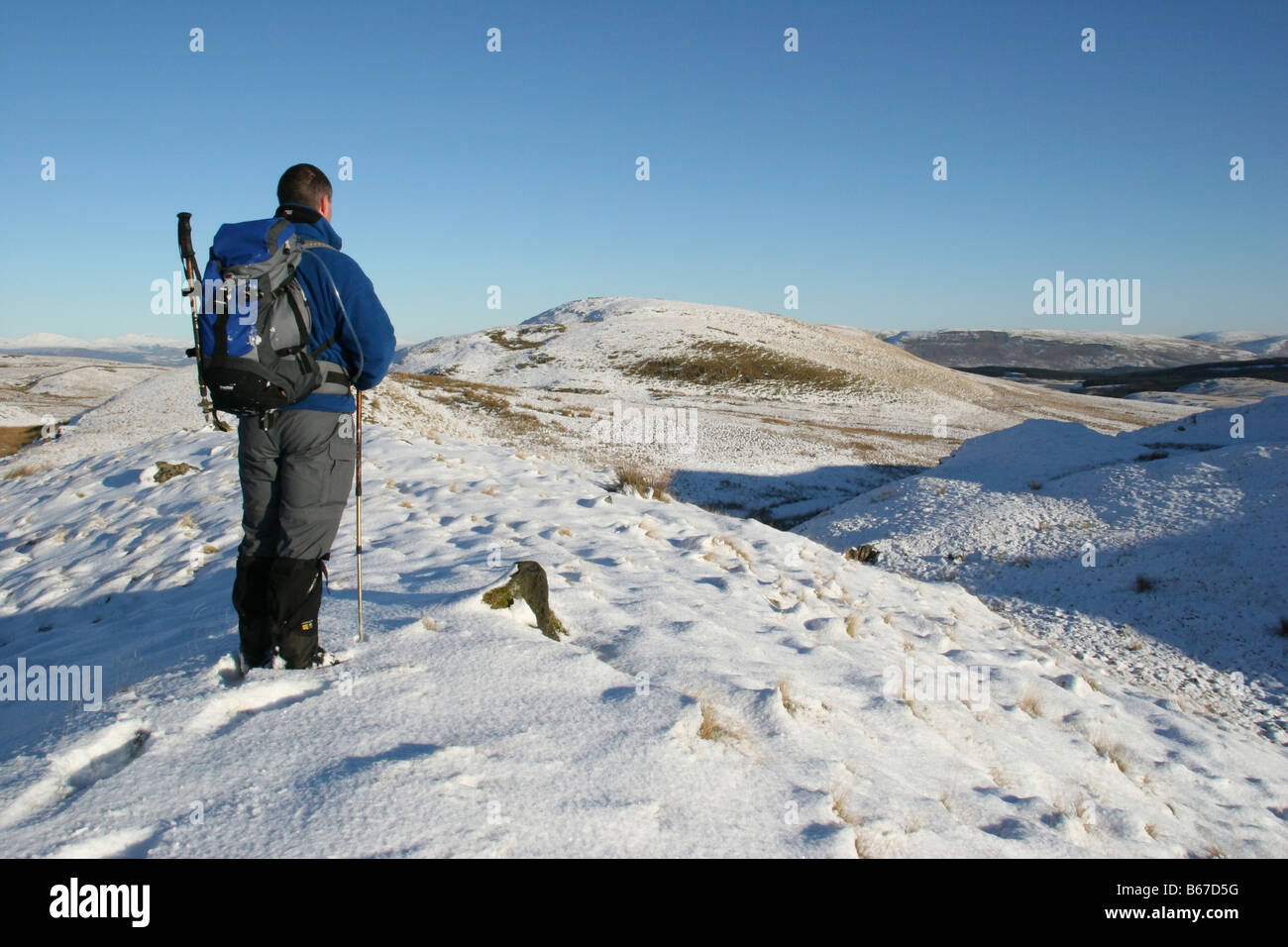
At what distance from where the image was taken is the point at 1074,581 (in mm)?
13461

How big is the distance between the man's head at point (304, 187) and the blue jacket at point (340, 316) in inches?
8.2

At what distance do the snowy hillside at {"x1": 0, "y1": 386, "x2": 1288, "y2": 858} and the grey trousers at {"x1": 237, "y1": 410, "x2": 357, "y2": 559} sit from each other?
900mm

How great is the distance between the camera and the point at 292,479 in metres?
4.58

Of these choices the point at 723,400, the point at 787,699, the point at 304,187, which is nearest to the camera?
the point at 304,187

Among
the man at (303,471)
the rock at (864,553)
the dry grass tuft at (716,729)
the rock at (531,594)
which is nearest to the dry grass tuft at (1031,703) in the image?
the dry grass tuft at (716,729)

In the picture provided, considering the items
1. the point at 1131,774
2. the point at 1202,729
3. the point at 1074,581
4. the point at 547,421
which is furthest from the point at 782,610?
the point at 547,421

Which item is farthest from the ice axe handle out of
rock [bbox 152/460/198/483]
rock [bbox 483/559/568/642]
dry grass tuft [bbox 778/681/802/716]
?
rock [bbox 152/460/198/483]

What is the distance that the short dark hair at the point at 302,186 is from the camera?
4863 mm

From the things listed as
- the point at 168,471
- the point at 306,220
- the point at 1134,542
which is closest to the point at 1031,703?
the point at 306,220

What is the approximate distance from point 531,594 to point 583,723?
2052 millimetres

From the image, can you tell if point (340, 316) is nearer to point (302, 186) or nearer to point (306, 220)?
point (306, 220)
